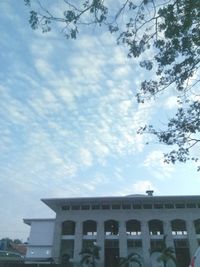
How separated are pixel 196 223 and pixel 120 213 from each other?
11.0 metres

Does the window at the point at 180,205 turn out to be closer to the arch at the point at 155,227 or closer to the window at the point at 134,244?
the arch at the point at 155,227

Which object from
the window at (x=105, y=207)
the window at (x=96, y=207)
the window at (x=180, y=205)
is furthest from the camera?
the window at (x=96, y=207)

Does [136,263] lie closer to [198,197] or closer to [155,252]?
[155,252]

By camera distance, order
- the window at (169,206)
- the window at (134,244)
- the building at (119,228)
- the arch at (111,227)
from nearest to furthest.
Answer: the building at (119,228) < the window at (134,244) < the window at (169,206) < the arch at (111,227)

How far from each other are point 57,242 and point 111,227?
8.26m

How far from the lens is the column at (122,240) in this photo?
4594 centimetres

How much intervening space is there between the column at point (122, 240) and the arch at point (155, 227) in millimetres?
4062

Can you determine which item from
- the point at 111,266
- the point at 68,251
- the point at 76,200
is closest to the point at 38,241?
the point at 68,251

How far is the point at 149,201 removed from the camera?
4891 centimetres

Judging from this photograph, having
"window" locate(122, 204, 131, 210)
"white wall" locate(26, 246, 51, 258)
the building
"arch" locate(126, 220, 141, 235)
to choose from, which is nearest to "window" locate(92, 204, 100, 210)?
the building

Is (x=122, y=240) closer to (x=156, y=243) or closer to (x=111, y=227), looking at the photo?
(x=111, y=227)

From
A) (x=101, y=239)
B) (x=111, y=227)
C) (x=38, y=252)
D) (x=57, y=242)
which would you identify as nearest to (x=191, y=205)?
(x=111, y=227)

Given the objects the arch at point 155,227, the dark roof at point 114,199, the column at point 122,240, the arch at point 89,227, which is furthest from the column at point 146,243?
the arch at point 89,227

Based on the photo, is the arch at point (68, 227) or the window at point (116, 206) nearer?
the window at point (116, 206)
